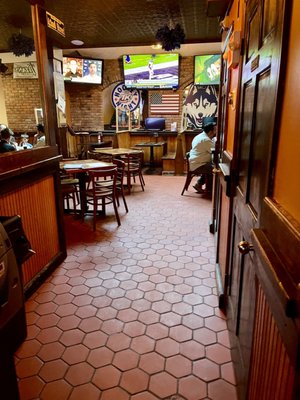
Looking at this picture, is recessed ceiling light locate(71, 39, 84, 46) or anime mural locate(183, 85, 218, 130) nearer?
recessed ceiling light locate(71, 39, 84, 46)

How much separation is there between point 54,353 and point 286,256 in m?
1.70

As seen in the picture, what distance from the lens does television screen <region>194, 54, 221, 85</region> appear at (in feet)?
26.4

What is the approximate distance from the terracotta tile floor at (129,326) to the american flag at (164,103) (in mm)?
6081

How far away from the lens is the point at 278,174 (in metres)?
0.91

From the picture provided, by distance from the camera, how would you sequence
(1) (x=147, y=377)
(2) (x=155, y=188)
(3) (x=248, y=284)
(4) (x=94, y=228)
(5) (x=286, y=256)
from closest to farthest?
1. (5) (x=286, y=256)
2. (3) (x=248, y=284)
3. (1) (x=147, y=377)
4. (4) (x=94, y=228)
5. (2) (x=155, y=188)

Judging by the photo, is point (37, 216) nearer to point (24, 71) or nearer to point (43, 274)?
point (43, 274)

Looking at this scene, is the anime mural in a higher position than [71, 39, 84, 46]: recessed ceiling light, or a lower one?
lower

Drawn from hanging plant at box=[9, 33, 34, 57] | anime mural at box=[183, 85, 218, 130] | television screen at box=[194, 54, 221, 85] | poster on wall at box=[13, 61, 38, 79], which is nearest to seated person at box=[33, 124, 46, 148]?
hanging plant at box=[9, 33, 34, 57]

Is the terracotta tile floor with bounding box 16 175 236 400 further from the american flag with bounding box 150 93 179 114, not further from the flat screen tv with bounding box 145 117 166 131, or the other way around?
the american flag with bounding box 150 93 179 114

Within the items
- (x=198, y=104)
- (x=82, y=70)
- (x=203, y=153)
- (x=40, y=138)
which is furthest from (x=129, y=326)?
(x=82, y=70)

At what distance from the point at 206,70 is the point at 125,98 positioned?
8.33 ft

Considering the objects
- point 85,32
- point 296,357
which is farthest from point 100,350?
point 85,32

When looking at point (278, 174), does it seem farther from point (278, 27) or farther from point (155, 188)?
point (155, 188)

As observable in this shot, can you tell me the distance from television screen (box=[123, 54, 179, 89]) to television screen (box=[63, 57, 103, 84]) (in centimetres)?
80
